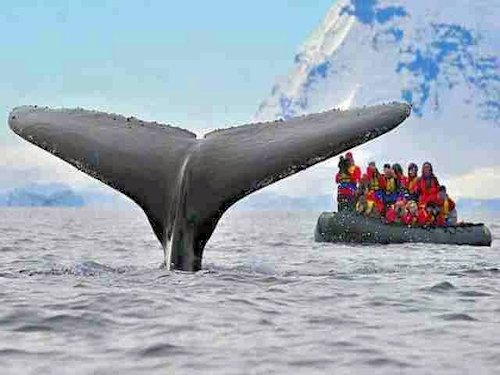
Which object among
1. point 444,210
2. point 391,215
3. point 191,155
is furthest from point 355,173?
point 191,155

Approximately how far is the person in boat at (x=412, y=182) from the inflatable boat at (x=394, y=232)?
2.93ft

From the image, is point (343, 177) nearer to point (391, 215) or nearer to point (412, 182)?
point (391, 215)

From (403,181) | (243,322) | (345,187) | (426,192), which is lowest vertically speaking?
(243,322)

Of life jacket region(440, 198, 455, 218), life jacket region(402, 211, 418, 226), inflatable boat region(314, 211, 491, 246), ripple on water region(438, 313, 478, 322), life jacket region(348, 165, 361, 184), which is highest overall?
life jacket region(348, 165, 361, 184)

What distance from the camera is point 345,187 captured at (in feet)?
73.8

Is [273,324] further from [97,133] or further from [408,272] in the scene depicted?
[408,272]

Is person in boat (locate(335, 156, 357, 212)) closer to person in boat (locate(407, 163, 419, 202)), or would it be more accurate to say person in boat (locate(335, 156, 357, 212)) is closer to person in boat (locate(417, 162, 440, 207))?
person in boat (locate(407, 163, 419, 202))

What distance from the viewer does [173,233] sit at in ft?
27.5

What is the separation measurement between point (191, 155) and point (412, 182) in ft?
45.0

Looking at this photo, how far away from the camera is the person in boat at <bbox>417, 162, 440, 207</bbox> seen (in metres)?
21.3

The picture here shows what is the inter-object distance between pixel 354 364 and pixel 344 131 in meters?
2.80

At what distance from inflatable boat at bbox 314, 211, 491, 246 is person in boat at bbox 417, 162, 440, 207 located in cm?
76

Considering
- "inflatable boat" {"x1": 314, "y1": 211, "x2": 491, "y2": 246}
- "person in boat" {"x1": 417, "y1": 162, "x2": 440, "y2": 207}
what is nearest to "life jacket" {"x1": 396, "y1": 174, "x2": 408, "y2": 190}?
"person in boat" {"x1": 417, "y1": 162, "x2": 440, "y2": 207}

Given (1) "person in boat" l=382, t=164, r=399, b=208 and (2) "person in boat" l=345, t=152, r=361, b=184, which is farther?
(2) "person in boat" l=345, t=152, r=361, b=184
